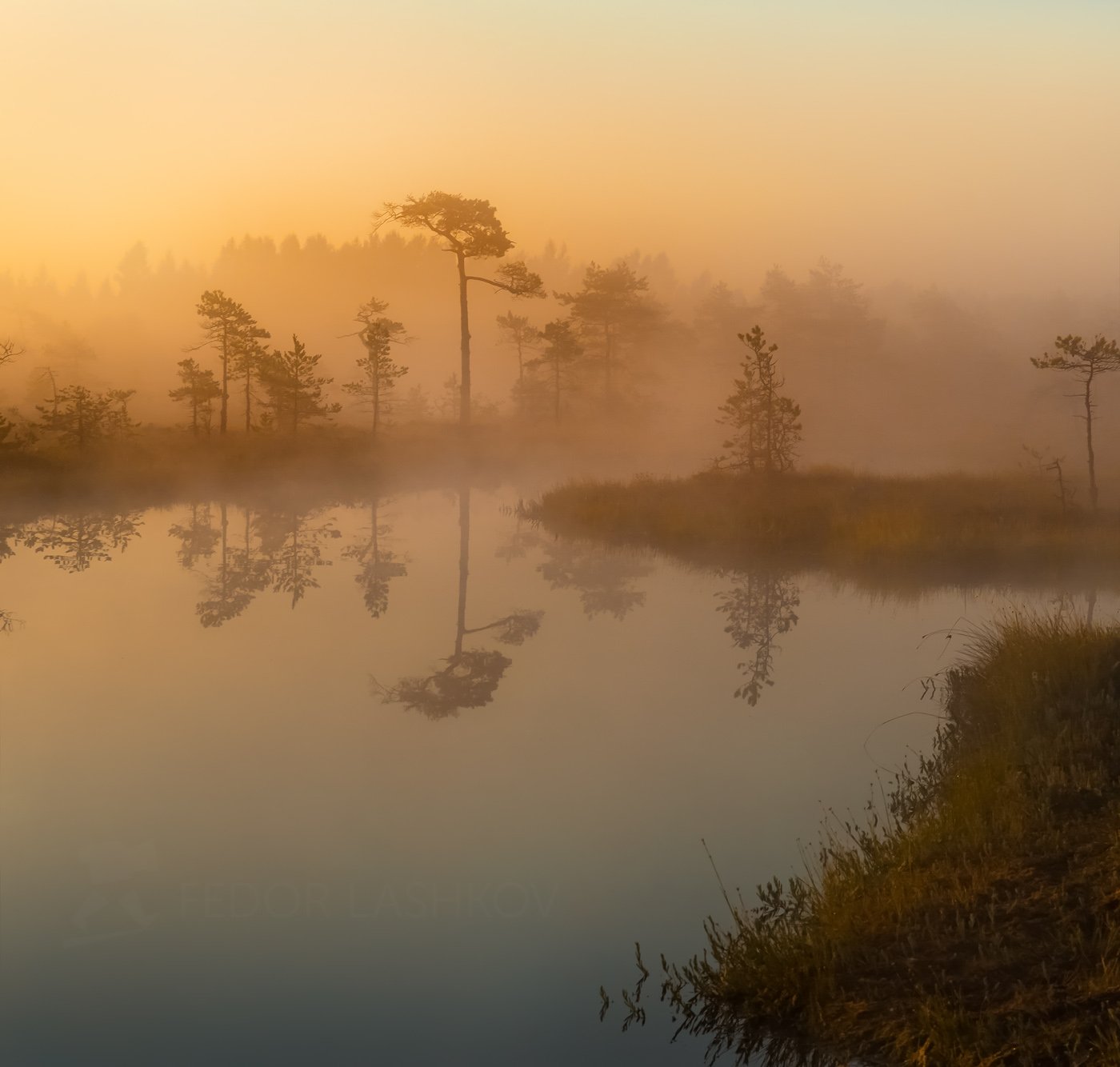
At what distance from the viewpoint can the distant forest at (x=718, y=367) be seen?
57.0 meters

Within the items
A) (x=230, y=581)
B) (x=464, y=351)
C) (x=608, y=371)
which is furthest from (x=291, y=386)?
(x=230, y=581)

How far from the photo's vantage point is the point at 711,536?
21766mm

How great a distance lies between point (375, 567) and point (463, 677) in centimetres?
767

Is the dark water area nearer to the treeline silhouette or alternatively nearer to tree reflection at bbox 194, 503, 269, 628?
tree reflection at bbox 194, 503, 269, 628

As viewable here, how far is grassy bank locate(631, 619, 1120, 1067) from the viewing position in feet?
14.8

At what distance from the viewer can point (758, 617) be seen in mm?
14391

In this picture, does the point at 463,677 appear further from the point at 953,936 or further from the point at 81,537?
the point at 81,537

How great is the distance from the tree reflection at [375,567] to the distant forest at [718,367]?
22022mm

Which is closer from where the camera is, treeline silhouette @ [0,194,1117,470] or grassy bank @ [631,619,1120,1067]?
grassy bank @ [631,619,1120,1067]

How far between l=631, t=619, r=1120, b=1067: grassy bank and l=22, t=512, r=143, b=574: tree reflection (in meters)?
15.3

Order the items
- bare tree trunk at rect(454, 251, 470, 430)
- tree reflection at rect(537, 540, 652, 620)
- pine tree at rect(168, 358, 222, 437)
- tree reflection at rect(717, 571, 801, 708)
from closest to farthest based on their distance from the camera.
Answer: tree reflection at rect(717, 571, 801, 708) < tree reflection at rect(537, 540, 652, 620) < bare tree trunk at rect(454, 251, 470, 430) < pine tree at rect(168, 358, 222, 437)

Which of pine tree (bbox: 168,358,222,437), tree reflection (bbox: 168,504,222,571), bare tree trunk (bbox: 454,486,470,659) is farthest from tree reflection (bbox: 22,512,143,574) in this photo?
pine tree (bbox: 168,358,222,437)

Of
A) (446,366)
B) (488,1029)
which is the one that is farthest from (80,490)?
(446,366)

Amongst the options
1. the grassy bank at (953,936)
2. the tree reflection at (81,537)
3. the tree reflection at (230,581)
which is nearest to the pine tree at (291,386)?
the tree reflection at (81,537)
